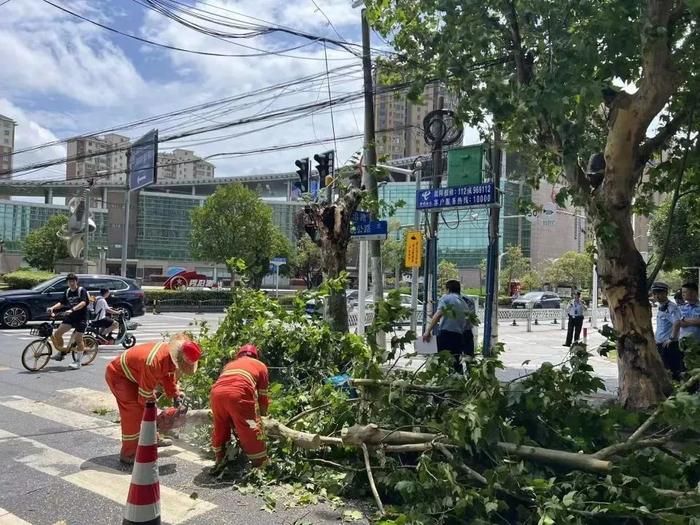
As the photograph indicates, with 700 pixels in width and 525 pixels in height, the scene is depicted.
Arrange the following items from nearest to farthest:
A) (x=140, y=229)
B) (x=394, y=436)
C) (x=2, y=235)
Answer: (x=394, y=436)
(x=2, y=235)
(x=140, y=229)

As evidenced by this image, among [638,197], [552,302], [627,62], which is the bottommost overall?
[552,302]

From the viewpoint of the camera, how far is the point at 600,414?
4613mm

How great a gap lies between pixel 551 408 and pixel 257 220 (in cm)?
3314

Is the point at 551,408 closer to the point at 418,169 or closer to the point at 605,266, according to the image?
the point at 605,266

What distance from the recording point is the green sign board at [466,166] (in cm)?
970

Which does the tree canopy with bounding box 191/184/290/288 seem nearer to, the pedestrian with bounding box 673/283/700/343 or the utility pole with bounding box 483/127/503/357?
the utility pole with bounding box 483/127/503/357

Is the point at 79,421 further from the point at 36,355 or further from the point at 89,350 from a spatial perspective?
the point at 89,350

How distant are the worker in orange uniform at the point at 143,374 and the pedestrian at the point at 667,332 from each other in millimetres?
6617

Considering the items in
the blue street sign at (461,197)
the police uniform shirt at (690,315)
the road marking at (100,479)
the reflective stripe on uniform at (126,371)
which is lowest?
the road marking at (100,479)

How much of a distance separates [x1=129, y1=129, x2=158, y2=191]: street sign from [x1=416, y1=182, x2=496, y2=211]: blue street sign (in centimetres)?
1851

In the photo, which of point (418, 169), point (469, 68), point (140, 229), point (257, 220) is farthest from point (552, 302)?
point (140, 229)

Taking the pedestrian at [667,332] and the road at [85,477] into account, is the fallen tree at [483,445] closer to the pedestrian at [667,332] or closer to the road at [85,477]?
the road at [85,477]

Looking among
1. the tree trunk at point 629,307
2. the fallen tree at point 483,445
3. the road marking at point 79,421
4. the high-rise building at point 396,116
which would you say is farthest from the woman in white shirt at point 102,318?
the tree trunk at point 629,307

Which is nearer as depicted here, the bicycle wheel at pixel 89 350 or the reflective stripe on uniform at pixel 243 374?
the reflective stripe on uniform at pixel 243 374
